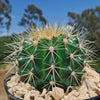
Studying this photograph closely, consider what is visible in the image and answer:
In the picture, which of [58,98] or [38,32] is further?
[38,32]

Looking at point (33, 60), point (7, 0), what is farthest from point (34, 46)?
point (7, 0)

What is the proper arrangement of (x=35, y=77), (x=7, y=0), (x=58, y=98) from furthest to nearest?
(x=7, y=0), (x=35, y=77), (x=58, y=98)

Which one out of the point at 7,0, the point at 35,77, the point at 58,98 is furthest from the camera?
the point at 7,0

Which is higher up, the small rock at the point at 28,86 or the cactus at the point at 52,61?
the cactus at the point at 52,61

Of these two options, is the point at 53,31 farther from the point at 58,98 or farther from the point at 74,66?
the point at 58,98

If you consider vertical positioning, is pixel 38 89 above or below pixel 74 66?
below

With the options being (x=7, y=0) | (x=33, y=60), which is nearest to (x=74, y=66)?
(x=33, y=60)

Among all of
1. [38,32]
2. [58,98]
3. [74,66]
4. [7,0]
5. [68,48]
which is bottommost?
[58,98]

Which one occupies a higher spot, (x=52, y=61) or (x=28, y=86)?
(x=52, y=61)

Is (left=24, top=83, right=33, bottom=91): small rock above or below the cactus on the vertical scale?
below
